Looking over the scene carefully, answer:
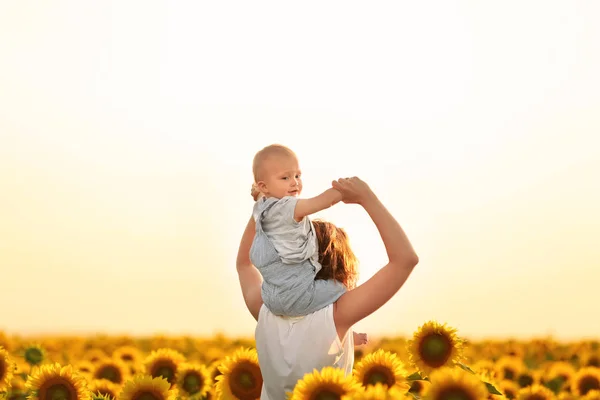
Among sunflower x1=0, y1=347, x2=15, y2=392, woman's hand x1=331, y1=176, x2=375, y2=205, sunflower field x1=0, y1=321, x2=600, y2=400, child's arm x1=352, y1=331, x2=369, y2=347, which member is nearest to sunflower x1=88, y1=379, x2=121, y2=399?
sunflower field x1=0, y1=321, x2=600, y2=400

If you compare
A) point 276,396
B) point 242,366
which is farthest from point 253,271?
point 276,396

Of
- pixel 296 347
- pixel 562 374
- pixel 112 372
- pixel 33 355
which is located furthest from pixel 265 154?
pixel 562 374

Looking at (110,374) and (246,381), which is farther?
(110,374)

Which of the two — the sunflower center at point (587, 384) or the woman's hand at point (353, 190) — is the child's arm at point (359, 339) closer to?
the woman's hand at point (353, 190)

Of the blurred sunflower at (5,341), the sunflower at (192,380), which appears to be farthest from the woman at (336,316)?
the blurred sunflower at (5,341)

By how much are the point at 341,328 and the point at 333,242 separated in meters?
0.60

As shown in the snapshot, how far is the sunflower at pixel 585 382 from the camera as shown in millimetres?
8901

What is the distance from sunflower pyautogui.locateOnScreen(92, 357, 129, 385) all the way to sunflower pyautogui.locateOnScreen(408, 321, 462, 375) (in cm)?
329

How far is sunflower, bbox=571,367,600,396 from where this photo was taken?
8.90m

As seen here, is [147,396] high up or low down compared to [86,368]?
up

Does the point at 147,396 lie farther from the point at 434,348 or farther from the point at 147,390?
the point at 434,348

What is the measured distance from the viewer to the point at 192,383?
25.3 feet

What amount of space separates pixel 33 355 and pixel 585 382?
19.0ft

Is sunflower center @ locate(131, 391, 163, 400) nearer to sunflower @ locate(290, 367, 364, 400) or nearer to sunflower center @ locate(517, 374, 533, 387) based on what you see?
sunflower @ locate(290, 367, 364, 400)
